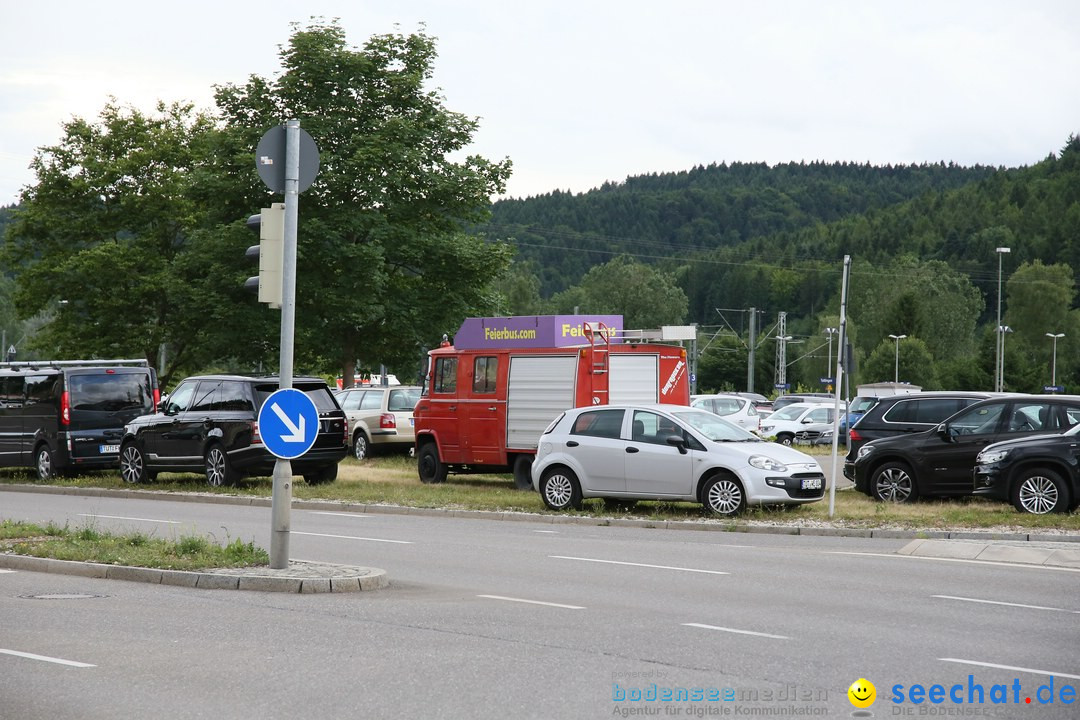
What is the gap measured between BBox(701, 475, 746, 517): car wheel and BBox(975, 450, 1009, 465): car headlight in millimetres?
3507

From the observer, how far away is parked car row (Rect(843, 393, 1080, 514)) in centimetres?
1789

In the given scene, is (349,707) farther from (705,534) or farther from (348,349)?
(348,349)

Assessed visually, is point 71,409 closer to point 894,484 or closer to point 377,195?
point 377,195

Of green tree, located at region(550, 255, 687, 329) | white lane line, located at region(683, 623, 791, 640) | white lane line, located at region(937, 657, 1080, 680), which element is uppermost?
green tree, located at region(550, 255, 687, 329)

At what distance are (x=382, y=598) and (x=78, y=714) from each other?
14.0 feet

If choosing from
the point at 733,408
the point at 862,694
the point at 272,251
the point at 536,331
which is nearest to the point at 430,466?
the point at 536,331

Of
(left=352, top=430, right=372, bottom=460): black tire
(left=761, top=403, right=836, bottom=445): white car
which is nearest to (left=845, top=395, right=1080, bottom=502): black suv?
(left=352, top=430, right=372, bottom=460): black tire

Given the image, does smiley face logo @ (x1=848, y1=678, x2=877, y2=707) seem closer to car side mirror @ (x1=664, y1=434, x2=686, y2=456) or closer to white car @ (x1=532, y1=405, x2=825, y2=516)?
white car @ (x1=532, y1=405, x2=825, y2=516)

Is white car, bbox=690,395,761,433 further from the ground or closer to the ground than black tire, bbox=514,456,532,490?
further from the ground

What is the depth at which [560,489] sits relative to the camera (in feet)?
63.4

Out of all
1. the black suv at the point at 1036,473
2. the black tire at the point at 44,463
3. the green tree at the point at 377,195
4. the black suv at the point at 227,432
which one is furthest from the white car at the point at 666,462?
the green tree at the point at 377,195

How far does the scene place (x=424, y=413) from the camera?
81.3ft

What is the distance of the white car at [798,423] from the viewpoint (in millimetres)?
43094

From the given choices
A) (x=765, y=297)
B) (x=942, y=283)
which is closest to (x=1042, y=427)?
(x=942, y=283)
